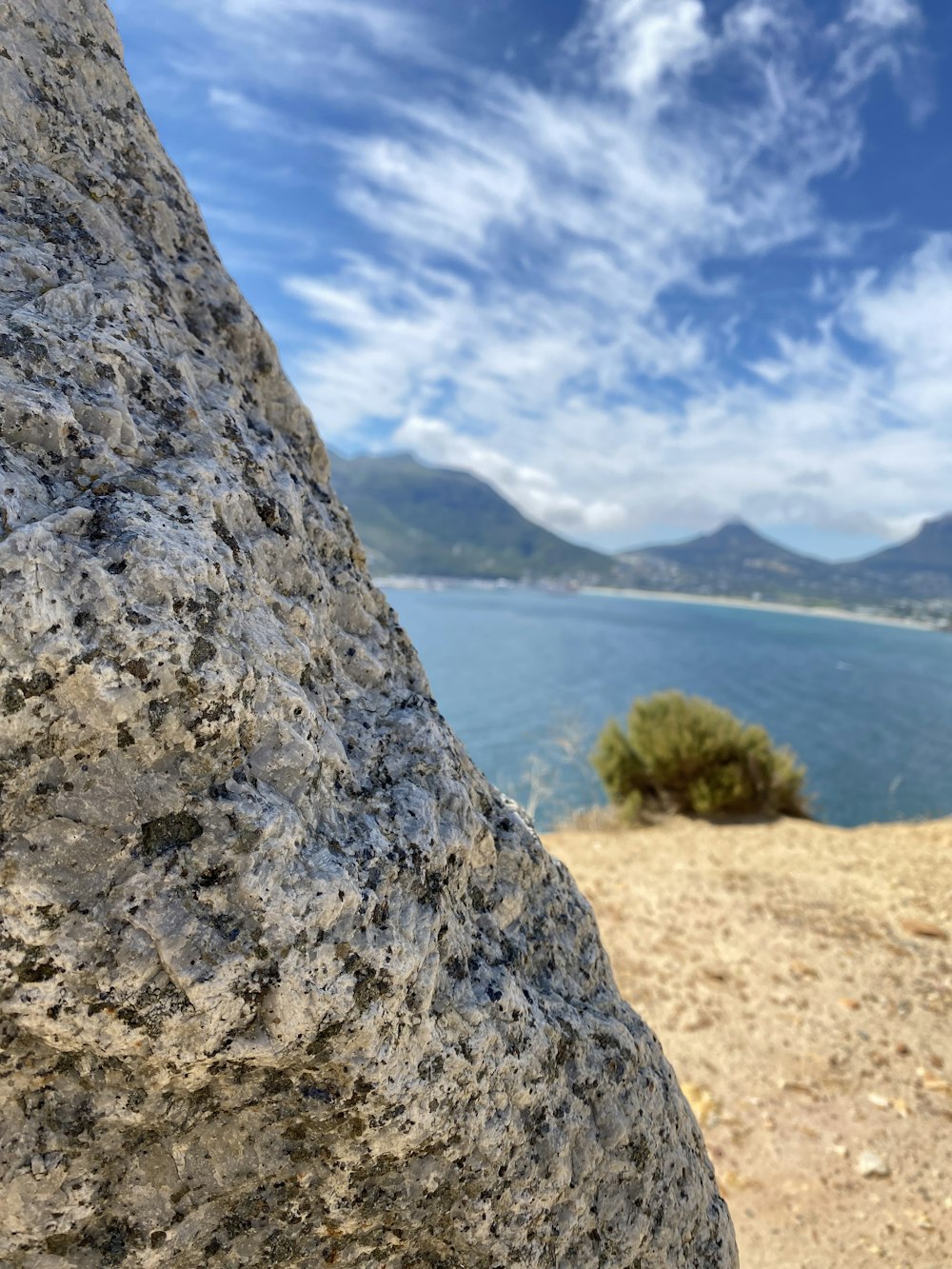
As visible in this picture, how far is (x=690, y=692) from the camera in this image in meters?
42.2

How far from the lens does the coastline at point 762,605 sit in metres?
139

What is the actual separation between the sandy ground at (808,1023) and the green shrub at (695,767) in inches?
142

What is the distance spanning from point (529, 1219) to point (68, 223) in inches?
102

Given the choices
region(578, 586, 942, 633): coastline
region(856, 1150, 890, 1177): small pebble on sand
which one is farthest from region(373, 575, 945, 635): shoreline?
region(856, 1150, 890, 1177): small pebble on sand

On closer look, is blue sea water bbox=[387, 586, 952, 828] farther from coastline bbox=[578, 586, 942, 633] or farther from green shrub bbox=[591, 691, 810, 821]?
coastline bbox=[578, 586, 942, 633]

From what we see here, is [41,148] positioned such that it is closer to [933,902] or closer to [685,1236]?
[685,1236]

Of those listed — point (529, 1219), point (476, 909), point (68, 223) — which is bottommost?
point (529, 1219)

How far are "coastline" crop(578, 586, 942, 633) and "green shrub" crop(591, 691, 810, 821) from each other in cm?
13476

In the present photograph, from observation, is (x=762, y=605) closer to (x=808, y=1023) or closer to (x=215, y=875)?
(x=808, y=1023)

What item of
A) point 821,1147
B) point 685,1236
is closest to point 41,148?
point 685,1236

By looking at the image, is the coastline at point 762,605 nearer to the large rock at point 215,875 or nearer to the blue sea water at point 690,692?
the blue sea water at point 690,692

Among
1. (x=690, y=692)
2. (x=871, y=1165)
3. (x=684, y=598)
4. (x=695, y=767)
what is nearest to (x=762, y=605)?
(x=684, y=598)

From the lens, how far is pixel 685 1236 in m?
2.08

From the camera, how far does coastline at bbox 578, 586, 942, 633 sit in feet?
458
